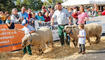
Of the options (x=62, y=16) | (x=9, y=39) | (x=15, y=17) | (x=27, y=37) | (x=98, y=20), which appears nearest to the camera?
(x=27, y=37)

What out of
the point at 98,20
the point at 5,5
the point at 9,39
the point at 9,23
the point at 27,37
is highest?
the point at 5,5

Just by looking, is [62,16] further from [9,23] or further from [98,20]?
[98,20]

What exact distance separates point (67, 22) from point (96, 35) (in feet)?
7.04

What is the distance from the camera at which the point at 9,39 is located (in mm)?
7227

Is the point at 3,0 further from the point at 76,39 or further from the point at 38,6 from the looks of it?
the point at 76,39

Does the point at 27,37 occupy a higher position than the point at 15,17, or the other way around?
the point at 15,17

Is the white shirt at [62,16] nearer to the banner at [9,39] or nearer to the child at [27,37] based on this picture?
the child at [27,37]

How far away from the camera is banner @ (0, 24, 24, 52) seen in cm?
701

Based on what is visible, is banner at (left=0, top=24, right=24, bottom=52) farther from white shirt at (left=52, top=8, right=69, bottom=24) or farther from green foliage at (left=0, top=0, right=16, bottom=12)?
green foliage at (left=0, top=0, right=16, bottom=12)

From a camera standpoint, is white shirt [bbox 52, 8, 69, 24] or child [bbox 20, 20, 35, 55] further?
white shirt [bbox 52, 8, 69, 24]

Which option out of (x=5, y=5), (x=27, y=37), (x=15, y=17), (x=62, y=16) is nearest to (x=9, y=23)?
(x=15, y=17)

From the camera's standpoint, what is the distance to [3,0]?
3036 centimetres

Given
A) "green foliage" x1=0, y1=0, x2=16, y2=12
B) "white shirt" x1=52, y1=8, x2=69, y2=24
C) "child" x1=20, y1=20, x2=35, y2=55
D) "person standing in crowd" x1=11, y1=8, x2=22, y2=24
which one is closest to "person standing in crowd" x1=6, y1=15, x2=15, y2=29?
"person standing in crowd" x1=11, y1=8, x2=22, y2=24

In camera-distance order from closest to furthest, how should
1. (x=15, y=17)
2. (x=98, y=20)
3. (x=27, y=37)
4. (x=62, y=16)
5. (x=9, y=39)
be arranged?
1. (x=27, y=37)
2. (x=62, y=16)
3. (x=9, y=39)
4. (x=15, y=17)
5. (x=98, y=20)
